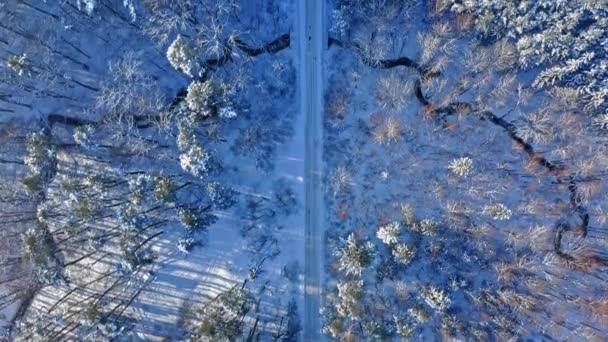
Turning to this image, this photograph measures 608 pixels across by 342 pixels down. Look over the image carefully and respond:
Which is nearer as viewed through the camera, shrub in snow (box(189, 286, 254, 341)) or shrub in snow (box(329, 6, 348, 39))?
Answer: shrub in snow (box(189, 286, 254, 341))

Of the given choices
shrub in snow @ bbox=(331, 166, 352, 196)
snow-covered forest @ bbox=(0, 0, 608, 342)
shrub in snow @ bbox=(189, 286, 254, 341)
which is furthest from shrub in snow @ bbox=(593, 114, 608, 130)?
shrub in snow @ bbox=(189, 286, 254, 341)

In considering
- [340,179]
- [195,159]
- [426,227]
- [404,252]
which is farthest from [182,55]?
[426,227]

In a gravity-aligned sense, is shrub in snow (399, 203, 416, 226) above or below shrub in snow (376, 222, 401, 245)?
above

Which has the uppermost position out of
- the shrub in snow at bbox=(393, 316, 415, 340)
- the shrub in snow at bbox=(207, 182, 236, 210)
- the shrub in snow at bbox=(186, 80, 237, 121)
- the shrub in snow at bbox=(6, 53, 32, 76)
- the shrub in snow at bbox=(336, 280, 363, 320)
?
the shrub in snow at bbox=(6, 53, 32, 76)

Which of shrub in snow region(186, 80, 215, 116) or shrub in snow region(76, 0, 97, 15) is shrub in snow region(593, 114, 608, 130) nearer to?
shrub in snow region(186, 80, 215, 116)

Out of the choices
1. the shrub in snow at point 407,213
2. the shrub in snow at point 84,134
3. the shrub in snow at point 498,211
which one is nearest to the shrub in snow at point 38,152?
the shrub in snow at point 84,134

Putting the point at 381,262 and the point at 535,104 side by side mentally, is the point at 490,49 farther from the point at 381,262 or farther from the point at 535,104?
the point at 381,262

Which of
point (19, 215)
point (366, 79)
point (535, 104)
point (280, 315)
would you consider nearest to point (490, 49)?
point (535, 104)
